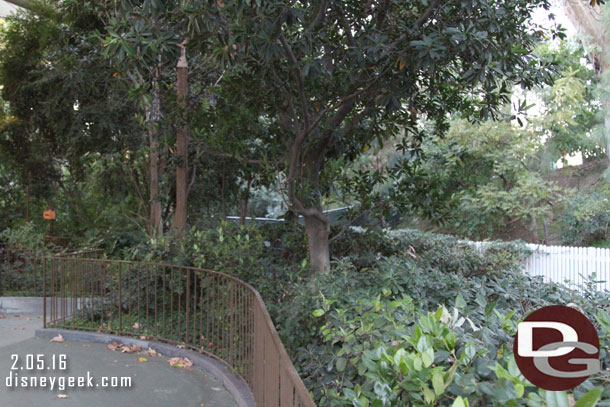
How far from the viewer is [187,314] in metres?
7.22

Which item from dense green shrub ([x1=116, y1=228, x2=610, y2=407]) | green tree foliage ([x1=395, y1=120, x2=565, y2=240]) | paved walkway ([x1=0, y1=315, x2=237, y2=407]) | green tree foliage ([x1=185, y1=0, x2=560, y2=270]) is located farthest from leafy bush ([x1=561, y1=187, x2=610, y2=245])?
paved walkway ([x1=0, y1=315, x2=237, y2=407])

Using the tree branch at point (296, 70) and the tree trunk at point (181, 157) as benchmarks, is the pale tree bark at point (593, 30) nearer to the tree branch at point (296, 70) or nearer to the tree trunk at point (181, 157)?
the tree trunk at point (181, 157)

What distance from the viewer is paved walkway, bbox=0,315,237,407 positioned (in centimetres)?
555

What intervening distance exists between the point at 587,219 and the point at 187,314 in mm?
15687

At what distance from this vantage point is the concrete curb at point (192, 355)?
547cm

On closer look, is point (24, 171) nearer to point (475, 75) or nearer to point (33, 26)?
point (33, 26)

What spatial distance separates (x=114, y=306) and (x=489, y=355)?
7365mm

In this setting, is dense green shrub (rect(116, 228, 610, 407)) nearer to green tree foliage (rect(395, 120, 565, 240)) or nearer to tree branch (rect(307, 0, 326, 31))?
tree branch (rect(307, 0, 326, 31))

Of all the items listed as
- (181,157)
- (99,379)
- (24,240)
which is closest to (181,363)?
(99,379)

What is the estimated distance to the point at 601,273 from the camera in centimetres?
1386

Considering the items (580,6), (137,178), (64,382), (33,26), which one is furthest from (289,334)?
(580,6)

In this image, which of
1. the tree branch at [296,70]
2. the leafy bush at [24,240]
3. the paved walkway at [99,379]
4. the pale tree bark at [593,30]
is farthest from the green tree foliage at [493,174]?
the paved walkway at [99,379]

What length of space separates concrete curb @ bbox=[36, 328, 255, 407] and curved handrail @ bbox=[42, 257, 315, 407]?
3.5 inches

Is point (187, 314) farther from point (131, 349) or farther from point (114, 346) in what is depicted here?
point (114, 346)
